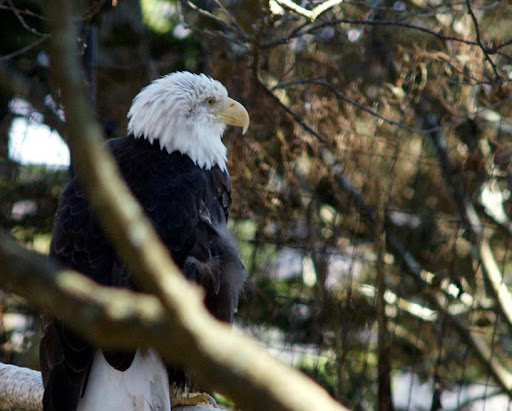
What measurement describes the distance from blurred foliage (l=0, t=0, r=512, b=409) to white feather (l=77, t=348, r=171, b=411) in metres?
1.30

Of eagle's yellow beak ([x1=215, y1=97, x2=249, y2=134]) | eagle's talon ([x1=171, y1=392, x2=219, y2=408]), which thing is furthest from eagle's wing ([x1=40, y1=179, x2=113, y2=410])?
eagle's yellow beak ([x1=215, y1=97, x2=249, y2=134])

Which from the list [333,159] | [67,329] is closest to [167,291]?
[67,329]

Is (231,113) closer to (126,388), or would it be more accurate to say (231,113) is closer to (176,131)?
(176,131)

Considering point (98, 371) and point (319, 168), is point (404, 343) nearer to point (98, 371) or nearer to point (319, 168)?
point (319, 168)

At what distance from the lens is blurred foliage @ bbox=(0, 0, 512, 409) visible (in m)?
4.01

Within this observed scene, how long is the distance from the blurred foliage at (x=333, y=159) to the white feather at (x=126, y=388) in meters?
1.30

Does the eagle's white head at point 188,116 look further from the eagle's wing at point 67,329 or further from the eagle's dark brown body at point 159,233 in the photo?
the eagle's wing at point 67,329

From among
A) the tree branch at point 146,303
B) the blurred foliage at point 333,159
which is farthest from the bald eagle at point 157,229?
the tree branch at point 146,303

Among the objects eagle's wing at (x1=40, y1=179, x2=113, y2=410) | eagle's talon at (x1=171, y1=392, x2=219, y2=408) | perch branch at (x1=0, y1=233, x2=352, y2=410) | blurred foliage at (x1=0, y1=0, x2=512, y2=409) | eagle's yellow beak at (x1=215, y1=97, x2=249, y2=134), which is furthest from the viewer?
blurred foliage at (x1=0, y1=0, x2=512, y2=409)

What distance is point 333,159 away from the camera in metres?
4.32

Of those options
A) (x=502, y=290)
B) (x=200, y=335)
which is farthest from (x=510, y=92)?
(x=200, y=335)

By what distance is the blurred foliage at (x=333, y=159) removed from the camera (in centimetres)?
401

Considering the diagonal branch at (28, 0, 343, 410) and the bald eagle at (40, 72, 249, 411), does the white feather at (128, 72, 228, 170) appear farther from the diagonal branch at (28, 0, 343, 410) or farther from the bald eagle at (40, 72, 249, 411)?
the diagonal branch at (28, 0, 343, 410)

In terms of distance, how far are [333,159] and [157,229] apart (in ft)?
6.14
